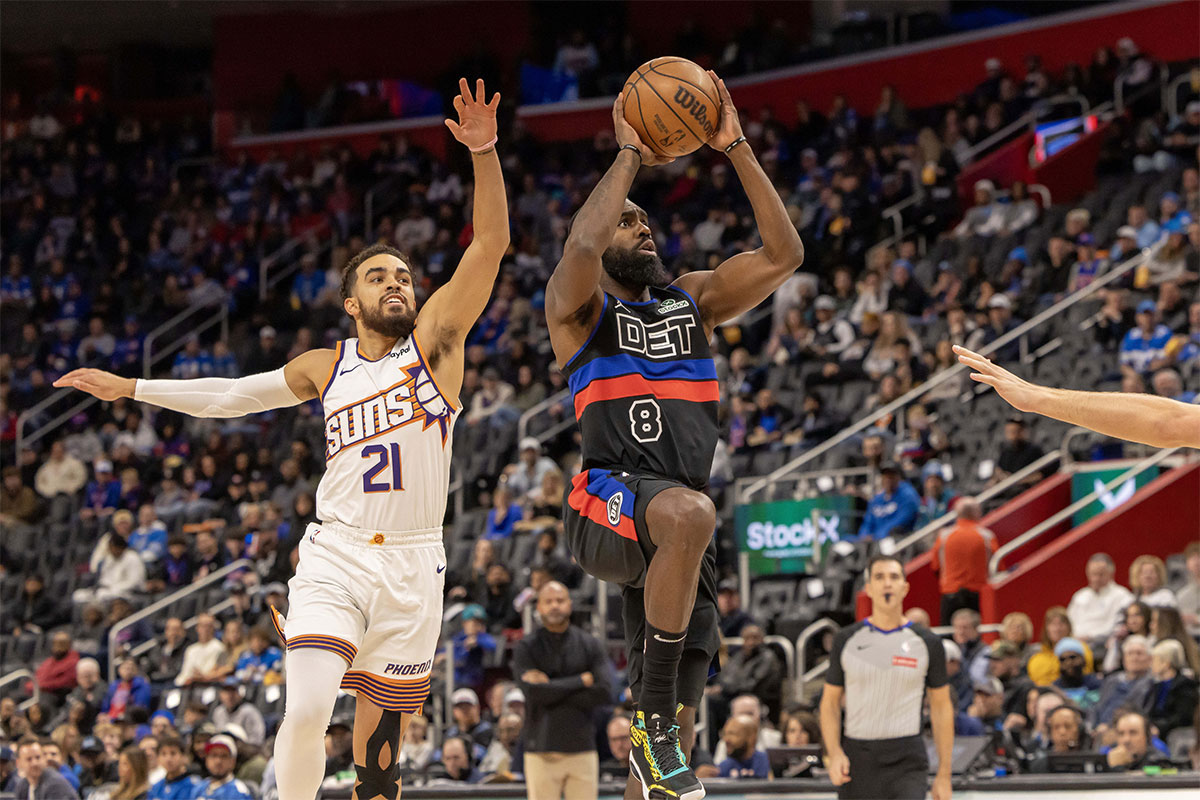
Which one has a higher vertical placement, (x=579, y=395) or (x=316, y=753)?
(x=579, y=395)

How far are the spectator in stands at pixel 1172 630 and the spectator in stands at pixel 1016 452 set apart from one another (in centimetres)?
347

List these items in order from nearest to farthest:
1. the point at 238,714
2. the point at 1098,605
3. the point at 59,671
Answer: the point at 1098,605, the point at 238,714, the point at 59,671

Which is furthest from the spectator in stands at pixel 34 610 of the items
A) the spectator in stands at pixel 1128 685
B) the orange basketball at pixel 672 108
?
the orange basketball at pixel 672 108

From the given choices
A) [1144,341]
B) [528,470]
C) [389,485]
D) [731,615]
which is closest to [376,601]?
[389,485]

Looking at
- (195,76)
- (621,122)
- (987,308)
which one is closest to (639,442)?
(621,122)

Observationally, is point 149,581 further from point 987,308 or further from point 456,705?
point 987,308

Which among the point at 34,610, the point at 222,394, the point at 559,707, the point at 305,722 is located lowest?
the point at 305,722

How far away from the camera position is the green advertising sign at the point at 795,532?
48.2 ft

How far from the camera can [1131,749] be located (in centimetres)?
994

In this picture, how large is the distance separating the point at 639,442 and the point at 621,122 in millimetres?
1209

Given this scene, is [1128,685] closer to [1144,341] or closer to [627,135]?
[1144,341]

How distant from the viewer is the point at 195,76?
100ft

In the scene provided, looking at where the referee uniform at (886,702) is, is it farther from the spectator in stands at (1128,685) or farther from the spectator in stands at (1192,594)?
the spectator in stands at (1192,594)

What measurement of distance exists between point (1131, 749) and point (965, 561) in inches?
145
